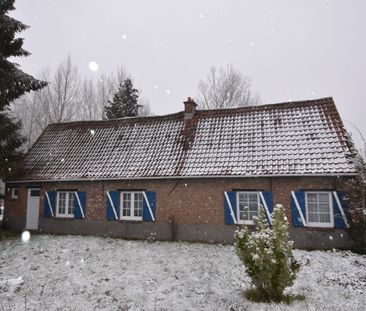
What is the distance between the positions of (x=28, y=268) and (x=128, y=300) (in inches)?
180

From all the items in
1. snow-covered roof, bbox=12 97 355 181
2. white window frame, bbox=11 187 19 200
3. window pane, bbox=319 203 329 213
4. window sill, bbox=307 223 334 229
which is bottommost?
window sill, bbox=307 223 334 229

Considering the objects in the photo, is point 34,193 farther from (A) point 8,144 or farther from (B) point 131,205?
(B) point 131,205

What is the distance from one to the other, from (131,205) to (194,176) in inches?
146

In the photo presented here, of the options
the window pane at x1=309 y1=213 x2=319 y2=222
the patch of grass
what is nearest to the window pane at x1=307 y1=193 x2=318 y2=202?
the window pane at x1=309 y1=213 x2=319 y2=222

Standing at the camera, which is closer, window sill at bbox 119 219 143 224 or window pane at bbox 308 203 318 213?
window pane at bbox 308 203 318 213

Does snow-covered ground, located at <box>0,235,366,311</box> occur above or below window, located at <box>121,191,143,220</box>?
below

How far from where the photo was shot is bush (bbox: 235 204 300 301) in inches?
306

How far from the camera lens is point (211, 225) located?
14.0m

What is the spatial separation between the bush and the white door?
13229 mm

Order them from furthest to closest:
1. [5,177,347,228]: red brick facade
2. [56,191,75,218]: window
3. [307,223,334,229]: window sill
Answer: [56,191,75,218]: window
[5,177,347,228]: red brick facade
[307,223,334,229]: window sill

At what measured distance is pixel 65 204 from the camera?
17.0 m

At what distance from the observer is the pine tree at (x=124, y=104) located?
29453 millimetres

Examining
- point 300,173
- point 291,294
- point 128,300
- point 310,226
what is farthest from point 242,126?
point 128,300

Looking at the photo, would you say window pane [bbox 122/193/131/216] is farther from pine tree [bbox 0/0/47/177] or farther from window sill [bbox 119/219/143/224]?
pine tree [bbox 0/0/47/177]
